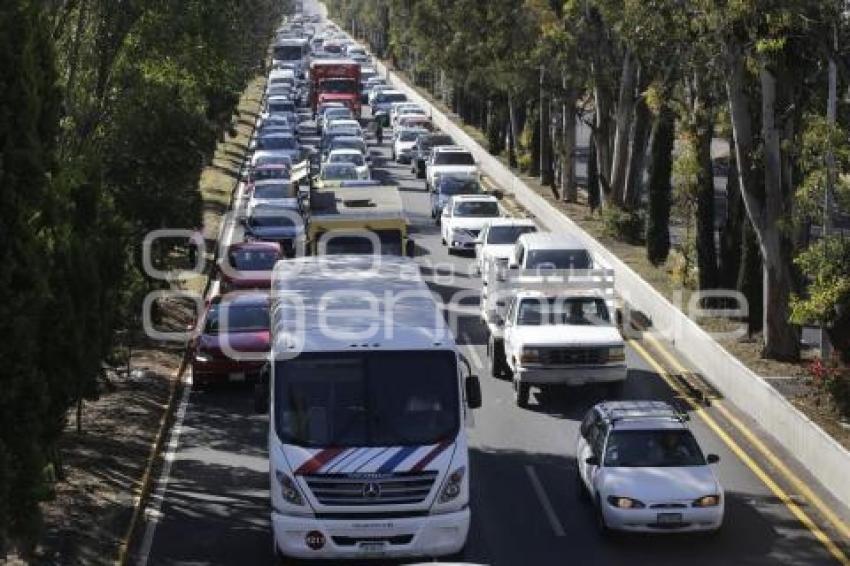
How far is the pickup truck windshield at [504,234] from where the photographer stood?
38.5 metres

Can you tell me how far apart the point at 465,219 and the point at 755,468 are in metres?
23.2

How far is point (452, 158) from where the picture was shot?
60.6m

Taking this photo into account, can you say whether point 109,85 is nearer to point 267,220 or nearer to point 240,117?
point 267,220

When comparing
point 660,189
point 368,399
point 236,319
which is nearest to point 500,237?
point 660,189

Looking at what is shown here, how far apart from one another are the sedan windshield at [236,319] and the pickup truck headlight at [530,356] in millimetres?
5236

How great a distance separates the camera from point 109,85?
31.1 metres

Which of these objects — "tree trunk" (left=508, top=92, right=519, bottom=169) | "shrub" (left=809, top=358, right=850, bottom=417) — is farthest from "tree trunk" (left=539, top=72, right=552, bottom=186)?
"shrub" (left=809, top=358, right=850, bottom=417)

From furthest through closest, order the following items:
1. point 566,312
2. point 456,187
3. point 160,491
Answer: point 456,187 < point 566,312 < point 160,491

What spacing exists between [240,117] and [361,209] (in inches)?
2493

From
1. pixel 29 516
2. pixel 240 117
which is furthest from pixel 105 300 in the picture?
pixel 240 117

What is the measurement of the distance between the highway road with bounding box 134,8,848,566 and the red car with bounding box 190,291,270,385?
0.47m

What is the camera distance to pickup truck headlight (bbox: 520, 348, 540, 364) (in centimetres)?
2562

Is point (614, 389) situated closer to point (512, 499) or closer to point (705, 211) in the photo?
point (512, 499)

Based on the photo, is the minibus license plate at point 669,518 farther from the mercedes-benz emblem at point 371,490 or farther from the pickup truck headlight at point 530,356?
the pickup truck headlight at point 530,356
